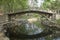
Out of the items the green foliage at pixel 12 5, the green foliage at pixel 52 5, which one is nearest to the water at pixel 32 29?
the green foliage at pixel 12 5

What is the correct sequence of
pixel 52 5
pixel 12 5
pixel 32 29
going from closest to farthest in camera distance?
pixel 12 5, pixel 32 29, pixel 52 5

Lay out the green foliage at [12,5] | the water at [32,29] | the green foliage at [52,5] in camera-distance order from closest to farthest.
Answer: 1. the green foliage at [12,5]
2. the water at [32,29]
3. the green foliage at [52,5]

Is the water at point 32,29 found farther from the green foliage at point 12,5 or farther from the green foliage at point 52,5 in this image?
the green foliage at point 52,5

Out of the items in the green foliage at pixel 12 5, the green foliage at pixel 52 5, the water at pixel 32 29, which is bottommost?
the water at pixel 32 29

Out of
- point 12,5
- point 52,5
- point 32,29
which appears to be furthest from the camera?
point 52,5

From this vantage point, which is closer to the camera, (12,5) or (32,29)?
(12,5)

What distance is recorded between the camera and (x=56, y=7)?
10.0m

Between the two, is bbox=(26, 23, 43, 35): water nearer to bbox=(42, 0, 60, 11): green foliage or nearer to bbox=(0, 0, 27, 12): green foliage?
bbox=(0, 0, 27, 12): green foliage

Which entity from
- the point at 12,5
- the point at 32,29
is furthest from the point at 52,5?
the point at 12,5

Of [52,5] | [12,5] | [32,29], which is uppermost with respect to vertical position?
[12,5]

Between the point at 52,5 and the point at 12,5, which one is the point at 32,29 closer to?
the point at 12,5

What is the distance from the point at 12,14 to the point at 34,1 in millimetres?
1657

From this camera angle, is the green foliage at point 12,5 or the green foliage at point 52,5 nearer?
the green foliage at point 12,5

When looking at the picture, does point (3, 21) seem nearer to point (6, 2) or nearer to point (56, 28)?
point (6, 2)
